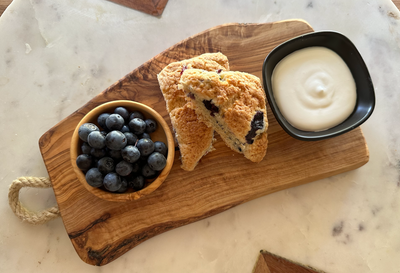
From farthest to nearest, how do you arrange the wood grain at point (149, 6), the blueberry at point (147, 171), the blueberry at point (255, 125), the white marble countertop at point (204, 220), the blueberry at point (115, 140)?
1. the wood grain at point (149, 6)
2. the white marble countertop at point (204, 220)
3. the blueberry at point (255, 125)
4. the blueberry at point (147, 171)
5. the blueberry at point (115, 140)

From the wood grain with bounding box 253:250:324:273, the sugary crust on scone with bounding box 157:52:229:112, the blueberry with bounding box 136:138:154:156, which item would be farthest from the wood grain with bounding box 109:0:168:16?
the wood grain with bounding box 253:250:324:273

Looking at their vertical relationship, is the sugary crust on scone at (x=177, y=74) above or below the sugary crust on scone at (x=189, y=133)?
above

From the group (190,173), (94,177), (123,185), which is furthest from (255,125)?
(94,177)

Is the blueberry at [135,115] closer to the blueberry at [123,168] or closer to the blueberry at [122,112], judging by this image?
the blueberry at [122,112]

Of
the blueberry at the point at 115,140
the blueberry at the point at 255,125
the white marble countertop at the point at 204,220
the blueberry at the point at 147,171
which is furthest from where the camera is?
the white marble countertop at the point at 204,220

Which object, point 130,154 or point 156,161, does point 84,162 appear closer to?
point 130,154

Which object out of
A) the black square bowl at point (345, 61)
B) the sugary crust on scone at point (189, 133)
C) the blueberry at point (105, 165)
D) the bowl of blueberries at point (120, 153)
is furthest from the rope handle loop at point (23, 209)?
the black square bowl at point (345, 61)
